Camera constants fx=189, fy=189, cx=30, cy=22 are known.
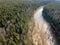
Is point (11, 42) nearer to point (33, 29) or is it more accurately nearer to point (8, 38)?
point (8, 38)

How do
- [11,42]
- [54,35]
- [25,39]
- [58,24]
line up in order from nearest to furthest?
[11,42], [25,39], [54,35], [58,24]

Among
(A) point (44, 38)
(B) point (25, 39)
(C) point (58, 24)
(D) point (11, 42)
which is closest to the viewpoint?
(D) point (11, 42)

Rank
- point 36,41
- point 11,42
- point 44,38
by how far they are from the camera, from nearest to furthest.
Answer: point 11,42, point 36,41, point 44,38

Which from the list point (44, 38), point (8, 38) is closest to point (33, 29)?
point (44, 38)

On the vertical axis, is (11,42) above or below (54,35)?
above

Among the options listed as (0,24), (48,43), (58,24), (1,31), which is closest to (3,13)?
(0,24)

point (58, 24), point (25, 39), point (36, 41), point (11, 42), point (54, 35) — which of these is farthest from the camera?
point (58, 24)

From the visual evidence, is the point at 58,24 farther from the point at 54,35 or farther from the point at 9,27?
the point at 9,27

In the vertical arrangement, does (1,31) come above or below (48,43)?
above

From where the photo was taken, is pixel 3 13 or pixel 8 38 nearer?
pixel 8 38
